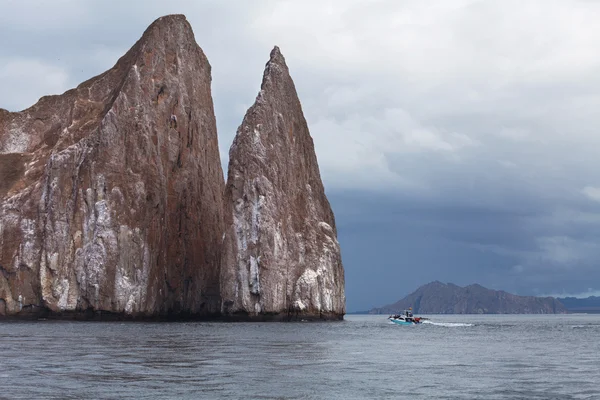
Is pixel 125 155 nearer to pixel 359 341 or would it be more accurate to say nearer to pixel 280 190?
pixel 280 190

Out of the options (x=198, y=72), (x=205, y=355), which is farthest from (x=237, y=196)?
(x=205, y=355)

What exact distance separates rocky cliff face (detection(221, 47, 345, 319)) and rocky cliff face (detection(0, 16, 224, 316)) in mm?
15040

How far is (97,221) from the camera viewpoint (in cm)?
11950

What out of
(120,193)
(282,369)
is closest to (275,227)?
(120,193)

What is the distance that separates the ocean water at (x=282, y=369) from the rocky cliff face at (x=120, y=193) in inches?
1931

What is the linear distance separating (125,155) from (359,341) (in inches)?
2448

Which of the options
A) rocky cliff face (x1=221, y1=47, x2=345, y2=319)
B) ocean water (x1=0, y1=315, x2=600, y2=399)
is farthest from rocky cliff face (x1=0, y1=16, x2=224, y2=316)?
ocean water (x1=0, y1=315, x2=600, y2=399)

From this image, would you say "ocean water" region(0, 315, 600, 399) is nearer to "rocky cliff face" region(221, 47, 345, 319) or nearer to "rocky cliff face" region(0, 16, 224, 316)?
"rocky cliff face" region(221, 47, 345, 319)

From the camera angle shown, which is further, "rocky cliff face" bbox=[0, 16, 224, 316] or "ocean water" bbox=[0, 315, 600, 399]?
"rocky cliff face" bbox=[0, 16, 224, 316]

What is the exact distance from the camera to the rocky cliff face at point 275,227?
376 ft

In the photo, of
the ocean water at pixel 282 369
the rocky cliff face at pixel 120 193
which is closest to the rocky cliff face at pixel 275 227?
the rocky cliff face at pixel 120 193

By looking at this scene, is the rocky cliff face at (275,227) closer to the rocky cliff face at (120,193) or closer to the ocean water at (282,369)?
the rocky cliff face at (120,193)

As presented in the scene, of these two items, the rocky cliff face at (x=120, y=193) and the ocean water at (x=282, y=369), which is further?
the rocky cliff face at (x=120, y=193)

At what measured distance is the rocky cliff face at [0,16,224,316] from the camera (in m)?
120
